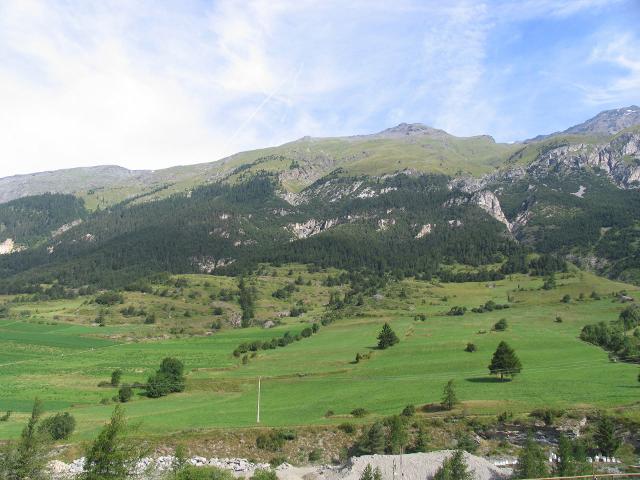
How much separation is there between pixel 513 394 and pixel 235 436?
34929 mm

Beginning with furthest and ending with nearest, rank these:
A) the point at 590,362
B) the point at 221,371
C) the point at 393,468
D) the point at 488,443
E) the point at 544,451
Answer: the point at 221,371 < the point at 590,362 < the point at 488,443 < the point at 544,451 < the point at 393,468

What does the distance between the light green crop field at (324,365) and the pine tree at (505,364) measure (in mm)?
1827

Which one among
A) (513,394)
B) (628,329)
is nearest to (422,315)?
(628,329)

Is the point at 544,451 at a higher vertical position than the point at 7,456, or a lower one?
lower

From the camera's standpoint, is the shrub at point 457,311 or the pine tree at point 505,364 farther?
the shrub at point 457,311

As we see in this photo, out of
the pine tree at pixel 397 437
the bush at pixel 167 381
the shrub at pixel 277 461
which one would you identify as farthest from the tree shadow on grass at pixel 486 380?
the bush at pixel 167 381

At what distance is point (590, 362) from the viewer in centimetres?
7912

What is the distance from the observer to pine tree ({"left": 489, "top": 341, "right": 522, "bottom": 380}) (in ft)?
241

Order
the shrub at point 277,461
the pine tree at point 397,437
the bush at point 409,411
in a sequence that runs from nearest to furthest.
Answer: the pine tree at point 397,437 → the shrub at point 277,461 → the bush at point 409,411

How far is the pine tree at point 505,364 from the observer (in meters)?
73.3

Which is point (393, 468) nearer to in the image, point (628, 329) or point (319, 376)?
point (319, 376)

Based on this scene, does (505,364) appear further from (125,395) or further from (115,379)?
(115,379)

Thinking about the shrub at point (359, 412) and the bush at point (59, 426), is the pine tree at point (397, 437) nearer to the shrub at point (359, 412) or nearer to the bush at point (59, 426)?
the shrub at point (359, 412)

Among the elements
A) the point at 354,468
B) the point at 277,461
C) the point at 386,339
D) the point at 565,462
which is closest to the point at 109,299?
the point at 386,339
